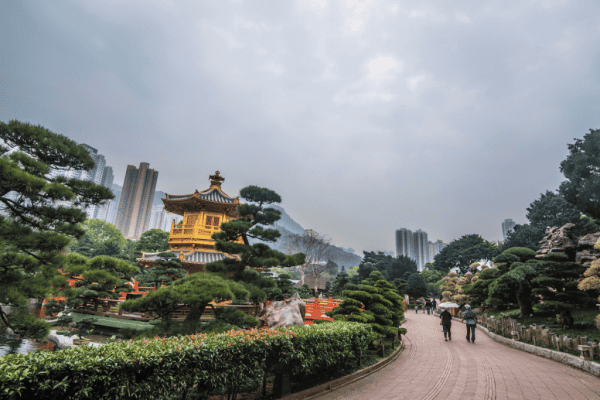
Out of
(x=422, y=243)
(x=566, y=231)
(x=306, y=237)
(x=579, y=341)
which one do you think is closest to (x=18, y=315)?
(x=579, y=341)

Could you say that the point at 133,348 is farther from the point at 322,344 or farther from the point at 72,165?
the point at 72,165

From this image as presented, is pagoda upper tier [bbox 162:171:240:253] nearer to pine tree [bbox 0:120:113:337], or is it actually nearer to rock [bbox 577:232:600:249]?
pine tree [bbox 0:120:113:337]

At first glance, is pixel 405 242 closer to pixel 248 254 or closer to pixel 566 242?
pixel 566 242

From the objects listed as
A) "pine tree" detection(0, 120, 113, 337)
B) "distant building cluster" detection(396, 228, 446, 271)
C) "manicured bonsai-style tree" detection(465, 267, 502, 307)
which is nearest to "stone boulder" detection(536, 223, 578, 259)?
"manicured bonsai-style tree" detection(465, 267, 502, 307)

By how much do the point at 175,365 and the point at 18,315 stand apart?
134 inches

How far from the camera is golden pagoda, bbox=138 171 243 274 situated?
1659 centimetres

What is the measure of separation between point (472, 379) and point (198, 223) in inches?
600

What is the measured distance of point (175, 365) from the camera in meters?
3.73

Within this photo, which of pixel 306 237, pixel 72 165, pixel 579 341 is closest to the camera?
pixel 72 165

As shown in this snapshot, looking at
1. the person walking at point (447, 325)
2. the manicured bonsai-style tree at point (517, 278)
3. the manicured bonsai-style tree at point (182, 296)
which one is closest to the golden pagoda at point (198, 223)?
the manicured bonsai-style tree at point (182, 296)

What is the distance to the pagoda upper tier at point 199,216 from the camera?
17.0 metres

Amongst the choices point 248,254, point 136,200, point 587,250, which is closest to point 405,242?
point 136,200

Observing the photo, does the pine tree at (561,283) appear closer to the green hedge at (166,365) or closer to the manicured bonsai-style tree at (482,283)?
the manicured bonsai-style tree at (482,283)

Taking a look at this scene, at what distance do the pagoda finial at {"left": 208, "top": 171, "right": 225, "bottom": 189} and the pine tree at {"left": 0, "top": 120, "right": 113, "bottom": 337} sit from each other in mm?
12545
